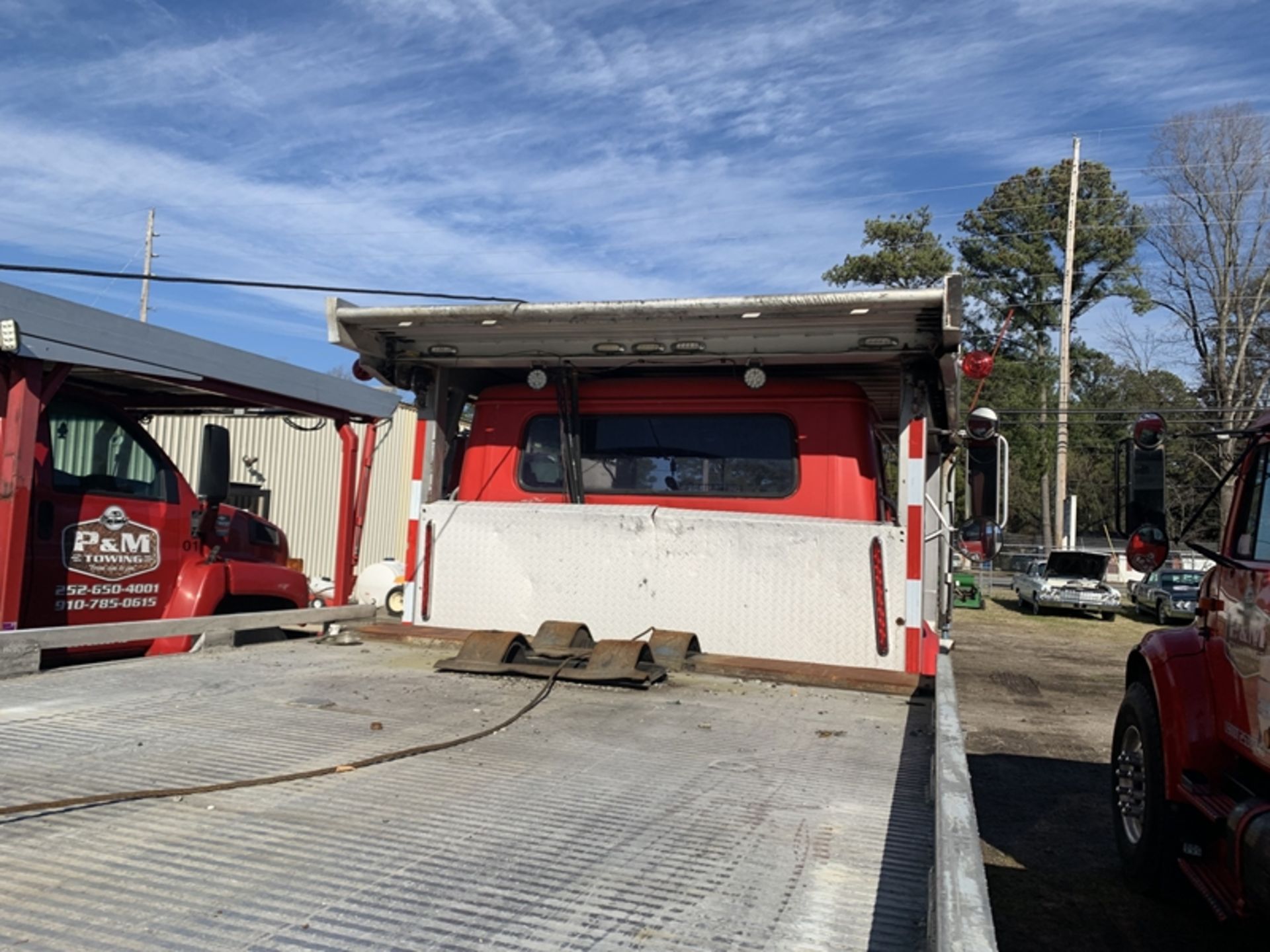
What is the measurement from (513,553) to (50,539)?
2.36 m

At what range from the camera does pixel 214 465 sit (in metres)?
5.79

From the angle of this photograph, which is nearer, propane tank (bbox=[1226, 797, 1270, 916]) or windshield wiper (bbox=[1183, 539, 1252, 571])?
propane tank (bbox=[1226, 797, 1270, 916])

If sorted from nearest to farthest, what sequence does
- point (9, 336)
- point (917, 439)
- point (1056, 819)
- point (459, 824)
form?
point (459, 824), point (9, 336), point (917, 439), point (1056, 819)

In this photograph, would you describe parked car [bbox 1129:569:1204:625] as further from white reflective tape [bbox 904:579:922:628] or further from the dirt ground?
white reflective tape [bbox 904:579:922:628]

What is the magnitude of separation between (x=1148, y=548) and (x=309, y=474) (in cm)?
1900

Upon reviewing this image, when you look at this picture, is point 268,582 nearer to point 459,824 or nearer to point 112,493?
point 112,493

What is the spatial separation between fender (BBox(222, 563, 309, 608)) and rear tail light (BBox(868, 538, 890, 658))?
145 inches

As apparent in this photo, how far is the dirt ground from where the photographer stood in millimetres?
4562

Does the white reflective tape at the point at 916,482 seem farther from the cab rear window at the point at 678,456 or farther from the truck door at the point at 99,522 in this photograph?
the truck door at the point at 99,522

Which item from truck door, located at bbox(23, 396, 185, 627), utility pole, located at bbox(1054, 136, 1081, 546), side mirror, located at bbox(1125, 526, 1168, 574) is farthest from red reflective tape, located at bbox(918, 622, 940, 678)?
utility pole, located at bbox(1054, 136, 1081, 546)

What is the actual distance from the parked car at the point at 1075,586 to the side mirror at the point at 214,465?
2415 cm

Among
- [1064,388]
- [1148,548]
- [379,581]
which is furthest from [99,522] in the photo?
[1064,388]

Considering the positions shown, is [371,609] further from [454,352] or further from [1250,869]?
[1250,869]

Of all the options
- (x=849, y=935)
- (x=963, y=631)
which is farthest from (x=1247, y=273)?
(x=849, y=935)
